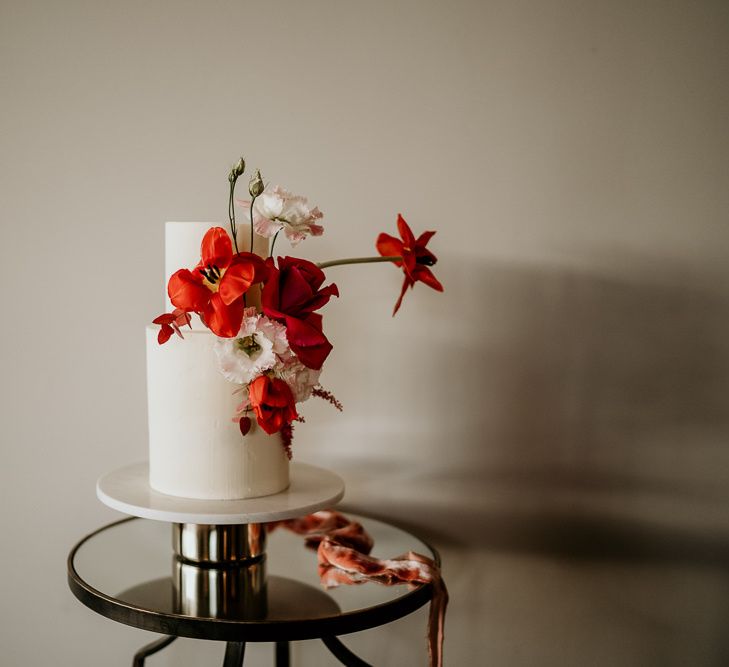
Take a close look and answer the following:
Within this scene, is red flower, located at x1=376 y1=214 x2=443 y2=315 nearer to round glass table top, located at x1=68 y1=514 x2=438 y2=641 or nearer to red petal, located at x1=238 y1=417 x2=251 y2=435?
red petal, located at x1=238 y1=417 x2=251 y2=435

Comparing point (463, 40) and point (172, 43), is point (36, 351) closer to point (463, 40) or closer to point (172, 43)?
point (172, 43)

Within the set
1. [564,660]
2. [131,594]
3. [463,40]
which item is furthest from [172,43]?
[564,660]

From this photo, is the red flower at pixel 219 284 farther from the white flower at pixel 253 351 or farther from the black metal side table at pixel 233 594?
the black metal side table at pixel 233 594

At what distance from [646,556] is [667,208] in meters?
0.61

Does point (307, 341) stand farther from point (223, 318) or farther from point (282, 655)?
point (282, 655)

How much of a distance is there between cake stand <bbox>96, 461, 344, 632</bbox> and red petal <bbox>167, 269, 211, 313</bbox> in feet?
0.81

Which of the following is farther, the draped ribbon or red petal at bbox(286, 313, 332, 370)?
the draped ribbon

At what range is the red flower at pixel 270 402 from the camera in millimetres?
786

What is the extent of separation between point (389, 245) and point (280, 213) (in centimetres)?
19

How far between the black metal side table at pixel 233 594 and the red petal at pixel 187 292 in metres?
0.35

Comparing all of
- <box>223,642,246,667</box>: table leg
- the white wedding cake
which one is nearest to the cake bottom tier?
the white wedding cake

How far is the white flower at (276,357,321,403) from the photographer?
0.82 metres

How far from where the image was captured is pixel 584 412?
1.20 m

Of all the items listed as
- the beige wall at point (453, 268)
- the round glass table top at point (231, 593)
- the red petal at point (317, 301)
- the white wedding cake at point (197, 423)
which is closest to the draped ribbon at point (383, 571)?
the round glass table top at point (231, 593)
